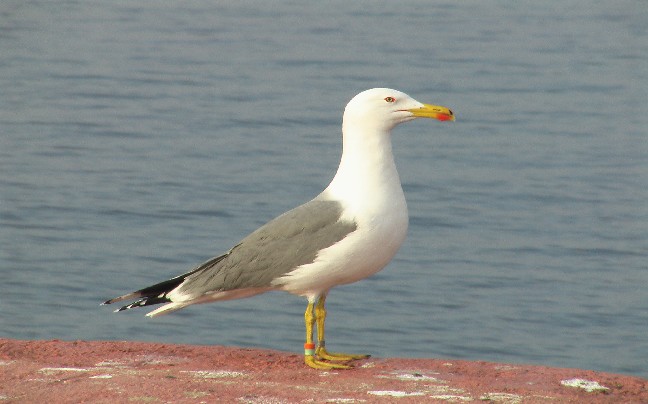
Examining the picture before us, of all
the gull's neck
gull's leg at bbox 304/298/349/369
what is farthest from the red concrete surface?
the gull's neck

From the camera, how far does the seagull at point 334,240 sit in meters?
6.80

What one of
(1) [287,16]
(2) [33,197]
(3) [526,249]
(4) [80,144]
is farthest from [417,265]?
(1) [287,16]

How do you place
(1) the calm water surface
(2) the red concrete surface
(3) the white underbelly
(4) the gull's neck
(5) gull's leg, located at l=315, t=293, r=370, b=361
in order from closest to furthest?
1. (2) the red concrete surface
2. (3) the white underbelly
3. (4) the gull's neck
4. (5) gull's leg, located at l=315, t=293, r=370, b=361
5. (1) the calm water surface

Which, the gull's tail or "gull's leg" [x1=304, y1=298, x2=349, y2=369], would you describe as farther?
the gull's tail

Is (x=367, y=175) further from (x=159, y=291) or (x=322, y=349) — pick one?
(x=159, y=291)

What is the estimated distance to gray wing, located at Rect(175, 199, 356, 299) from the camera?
270 inches

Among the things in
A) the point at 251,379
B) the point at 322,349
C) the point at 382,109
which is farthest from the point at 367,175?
the point at 251,379

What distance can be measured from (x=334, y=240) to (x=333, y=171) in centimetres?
817

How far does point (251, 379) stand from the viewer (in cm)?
646

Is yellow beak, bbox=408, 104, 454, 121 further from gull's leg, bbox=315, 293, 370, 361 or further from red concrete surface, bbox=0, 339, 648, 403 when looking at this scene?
red concrete surface, bbox=0, 339, 648, 403

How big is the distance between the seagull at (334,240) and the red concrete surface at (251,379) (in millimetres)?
255

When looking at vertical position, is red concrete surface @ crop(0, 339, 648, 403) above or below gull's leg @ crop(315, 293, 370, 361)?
below

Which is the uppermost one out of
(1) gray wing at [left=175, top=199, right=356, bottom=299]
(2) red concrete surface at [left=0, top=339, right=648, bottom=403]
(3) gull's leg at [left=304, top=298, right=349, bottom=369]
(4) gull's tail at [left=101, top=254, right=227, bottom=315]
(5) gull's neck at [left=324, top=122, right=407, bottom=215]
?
(5) gull's neck at [left=324, top=122, right=407, bottom=215]

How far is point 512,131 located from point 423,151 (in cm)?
157
